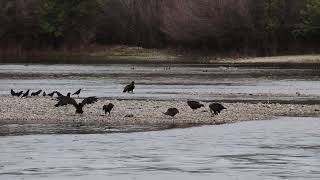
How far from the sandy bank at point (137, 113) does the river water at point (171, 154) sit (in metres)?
2.75

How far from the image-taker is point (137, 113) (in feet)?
102

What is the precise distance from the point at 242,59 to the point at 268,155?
273ft

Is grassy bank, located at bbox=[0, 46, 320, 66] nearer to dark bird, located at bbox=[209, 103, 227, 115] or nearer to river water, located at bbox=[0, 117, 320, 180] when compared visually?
dark bird, located at bbox=[209, 103, 227, 115]

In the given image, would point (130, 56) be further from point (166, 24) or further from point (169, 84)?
point (169, 84)

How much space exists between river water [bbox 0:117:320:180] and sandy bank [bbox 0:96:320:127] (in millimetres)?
2754

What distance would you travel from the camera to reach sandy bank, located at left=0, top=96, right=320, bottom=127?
28578 millimetres

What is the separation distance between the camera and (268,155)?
2017cm

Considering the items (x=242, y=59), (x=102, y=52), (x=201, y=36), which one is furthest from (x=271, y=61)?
(x=102, y=52)

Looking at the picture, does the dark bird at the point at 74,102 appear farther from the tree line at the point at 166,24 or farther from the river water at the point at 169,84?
the tree line at the point at 166,24

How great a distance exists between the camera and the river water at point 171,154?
56.7 feet

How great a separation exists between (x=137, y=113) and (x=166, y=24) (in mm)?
90540

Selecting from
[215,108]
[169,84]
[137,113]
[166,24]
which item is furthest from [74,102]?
[166,24]

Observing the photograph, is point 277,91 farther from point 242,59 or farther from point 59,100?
point 242,59

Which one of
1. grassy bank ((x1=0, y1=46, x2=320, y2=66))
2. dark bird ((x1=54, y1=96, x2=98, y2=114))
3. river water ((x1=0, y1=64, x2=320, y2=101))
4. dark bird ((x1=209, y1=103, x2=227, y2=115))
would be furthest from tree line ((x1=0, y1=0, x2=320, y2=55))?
dark bird ((x1=209, y1=103, x2=227, y2=115))
